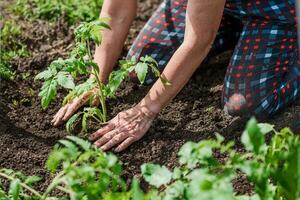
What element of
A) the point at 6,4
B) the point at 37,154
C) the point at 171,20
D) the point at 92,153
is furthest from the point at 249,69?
the point at 6,4

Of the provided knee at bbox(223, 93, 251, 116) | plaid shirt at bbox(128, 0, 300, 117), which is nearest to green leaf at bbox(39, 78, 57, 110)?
plaid shirt at bbox(128, 0, 300, 117)

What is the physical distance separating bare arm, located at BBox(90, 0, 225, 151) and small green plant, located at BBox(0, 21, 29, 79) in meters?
0.77

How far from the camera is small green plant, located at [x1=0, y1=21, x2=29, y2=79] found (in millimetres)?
3473

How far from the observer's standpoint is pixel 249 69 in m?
3.13

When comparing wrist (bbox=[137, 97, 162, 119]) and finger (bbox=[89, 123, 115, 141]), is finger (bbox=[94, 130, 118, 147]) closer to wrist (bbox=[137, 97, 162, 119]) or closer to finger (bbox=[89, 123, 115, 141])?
finger (bbox=[89, 123, 115, 141])

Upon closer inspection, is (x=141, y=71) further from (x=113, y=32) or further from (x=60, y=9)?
(x=60, y=9)

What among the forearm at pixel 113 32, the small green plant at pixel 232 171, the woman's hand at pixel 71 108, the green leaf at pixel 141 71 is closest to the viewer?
the small green plant at pixel 232 171

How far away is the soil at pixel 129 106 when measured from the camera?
288 cm

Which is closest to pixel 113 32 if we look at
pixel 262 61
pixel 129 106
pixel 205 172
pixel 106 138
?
pixel 129 106

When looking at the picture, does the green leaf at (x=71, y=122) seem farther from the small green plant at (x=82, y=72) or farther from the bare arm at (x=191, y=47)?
the bare arm at (x=191, y=47)

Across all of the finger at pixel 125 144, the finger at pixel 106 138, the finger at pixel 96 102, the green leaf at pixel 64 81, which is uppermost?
the green leaf at pixel 64 81

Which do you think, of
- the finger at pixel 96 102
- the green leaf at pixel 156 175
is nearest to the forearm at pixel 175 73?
the finger at pixel 96 102

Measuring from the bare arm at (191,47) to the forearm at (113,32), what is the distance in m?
0.39

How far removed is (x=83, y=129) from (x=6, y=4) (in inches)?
52.0
